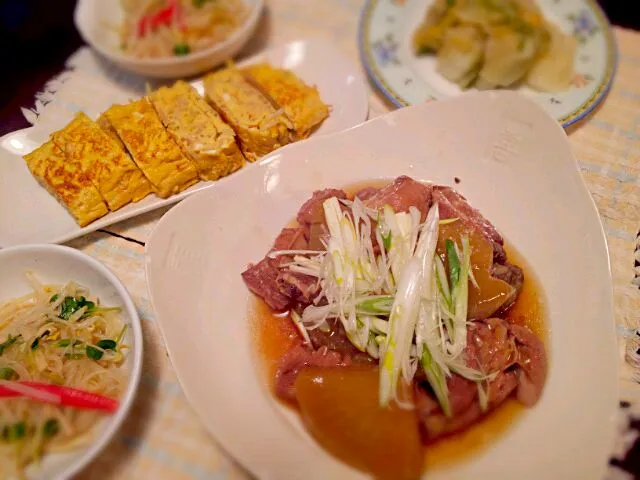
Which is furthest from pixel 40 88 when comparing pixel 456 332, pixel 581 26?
pixel 581 26

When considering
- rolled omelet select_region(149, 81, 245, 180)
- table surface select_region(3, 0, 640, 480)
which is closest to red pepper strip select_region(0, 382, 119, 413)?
table surface select_region(3, 0, 640, 480)

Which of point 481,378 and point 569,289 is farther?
point 569,289

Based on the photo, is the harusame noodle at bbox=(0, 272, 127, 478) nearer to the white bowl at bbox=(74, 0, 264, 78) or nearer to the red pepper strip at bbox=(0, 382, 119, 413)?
the red pepper strip at bbox=(0, 382, 119, 413)

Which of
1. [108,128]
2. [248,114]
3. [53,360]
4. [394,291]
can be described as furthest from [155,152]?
[394,291]

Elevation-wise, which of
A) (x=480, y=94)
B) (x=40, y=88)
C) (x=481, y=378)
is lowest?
(x=481, y=378)

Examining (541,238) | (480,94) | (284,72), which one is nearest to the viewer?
(541,238)

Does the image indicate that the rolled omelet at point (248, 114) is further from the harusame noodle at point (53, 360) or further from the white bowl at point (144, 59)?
the harusame noodle at point (53, 360)

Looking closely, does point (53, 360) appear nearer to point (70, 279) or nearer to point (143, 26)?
point (70, 279)

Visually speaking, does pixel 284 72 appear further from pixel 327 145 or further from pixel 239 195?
pixel 239 195
